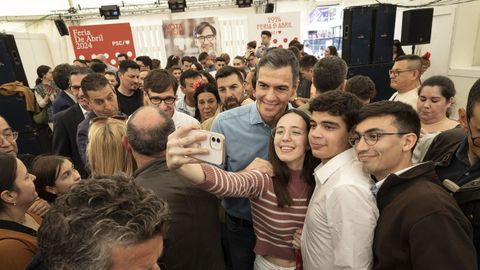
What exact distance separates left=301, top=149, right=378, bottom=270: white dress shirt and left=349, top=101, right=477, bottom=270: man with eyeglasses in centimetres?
5

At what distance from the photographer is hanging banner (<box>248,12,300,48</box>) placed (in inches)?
391

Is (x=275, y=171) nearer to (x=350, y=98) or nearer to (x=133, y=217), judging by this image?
(x=350, y=98)

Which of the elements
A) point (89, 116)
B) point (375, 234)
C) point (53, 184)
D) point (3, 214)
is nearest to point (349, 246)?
point (375, 234)

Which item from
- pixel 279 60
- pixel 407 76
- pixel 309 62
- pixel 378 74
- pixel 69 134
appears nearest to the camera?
pixel 279 60

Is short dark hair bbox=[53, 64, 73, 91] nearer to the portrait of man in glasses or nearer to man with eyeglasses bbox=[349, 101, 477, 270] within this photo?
man with eyeglasses bbox=[349, 101, 477, 270]

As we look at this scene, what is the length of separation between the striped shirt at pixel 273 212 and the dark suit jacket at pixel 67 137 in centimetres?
207

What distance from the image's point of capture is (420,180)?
1.13m

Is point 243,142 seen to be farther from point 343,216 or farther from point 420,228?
point 420,228

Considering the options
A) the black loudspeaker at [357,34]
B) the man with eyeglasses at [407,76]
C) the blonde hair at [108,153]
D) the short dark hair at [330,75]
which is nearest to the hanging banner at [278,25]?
the black loudspeaker at [357,34]

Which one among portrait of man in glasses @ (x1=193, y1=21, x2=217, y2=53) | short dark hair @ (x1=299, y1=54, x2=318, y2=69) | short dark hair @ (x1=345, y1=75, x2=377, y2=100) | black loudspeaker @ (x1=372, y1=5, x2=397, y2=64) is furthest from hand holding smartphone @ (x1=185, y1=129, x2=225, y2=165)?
portrait of man in glasses @ (x1=193, y1=21, x2=217, y2=53)

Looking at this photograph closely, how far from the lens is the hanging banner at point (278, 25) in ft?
32.6

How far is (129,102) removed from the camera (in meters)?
3.56

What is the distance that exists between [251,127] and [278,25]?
9.14 metres

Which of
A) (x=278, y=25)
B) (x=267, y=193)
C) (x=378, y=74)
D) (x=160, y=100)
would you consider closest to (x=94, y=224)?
(x=267, y=193)
